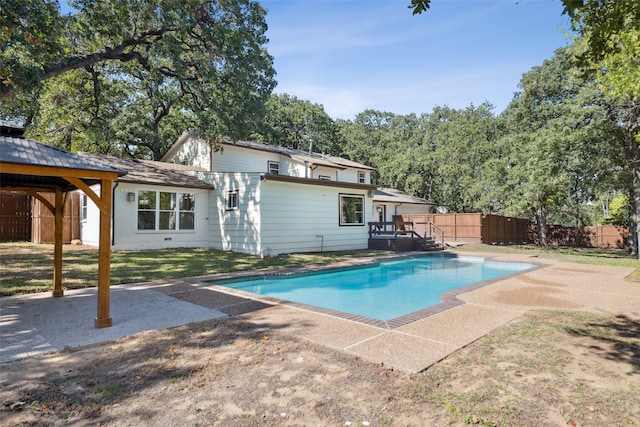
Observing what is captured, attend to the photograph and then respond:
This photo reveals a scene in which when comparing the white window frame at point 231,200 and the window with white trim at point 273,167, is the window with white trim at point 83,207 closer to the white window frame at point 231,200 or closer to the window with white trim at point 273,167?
the white window frame at point 231,200

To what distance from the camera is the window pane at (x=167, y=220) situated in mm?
14883

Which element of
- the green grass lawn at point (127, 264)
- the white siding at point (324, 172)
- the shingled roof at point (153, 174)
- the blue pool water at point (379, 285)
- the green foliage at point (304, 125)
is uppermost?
the green foliage at point (304, 125)

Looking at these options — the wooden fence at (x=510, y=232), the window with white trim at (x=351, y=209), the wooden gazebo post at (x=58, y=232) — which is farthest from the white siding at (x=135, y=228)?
the wooden fence at (x=510, y=232)

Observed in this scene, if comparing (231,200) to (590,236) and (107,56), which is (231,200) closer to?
(107,56)

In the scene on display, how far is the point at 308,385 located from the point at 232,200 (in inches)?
484

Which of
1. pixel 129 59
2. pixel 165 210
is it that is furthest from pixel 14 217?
pixel 129 59

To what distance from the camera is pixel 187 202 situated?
15.6 m

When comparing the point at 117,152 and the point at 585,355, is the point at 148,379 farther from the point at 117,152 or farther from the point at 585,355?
the point at 117,152

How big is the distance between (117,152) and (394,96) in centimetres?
1928

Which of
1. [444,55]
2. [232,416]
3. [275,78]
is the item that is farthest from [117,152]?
[232,416]

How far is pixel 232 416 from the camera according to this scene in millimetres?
2725

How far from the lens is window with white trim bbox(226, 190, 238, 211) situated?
1460 centimetres

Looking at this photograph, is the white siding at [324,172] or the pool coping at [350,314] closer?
the pool coping at [350,314]

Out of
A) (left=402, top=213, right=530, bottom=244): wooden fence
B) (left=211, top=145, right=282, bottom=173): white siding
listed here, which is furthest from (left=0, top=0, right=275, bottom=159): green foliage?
(left=402, top=213, right=530, bottom=244): wooden fence
